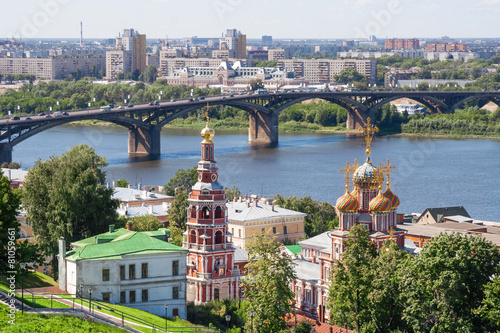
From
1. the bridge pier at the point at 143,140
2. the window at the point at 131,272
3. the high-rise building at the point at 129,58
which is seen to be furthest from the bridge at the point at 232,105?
the high-rise building at the point at 129,58

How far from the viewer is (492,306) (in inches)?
679

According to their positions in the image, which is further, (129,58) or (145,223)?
(129,58)

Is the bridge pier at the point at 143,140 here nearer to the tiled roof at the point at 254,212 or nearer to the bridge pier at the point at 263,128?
the bridge pier at the point at 263,128

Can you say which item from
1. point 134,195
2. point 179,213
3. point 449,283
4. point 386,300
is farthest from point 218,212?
point 134,195

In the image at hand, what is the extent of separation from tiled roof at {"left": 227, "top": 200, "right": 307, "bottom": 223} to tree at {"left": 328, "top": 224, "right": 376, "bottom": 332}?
11.0m

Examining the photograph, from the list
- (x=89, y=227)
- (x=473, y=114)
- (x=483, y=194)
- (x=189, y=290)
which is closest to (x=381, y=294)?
(x=189, y=290)

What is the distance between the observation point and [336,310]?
65.1ft

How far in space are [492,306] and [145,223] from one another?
43.1 feet

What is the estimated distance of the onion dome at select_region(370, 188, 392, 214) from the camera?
23.5m

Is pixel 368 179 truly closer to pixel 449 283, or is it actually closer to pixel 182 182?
pixel 449 283

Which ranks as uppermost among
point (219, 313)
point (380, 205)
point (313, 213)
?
point (380, 205)

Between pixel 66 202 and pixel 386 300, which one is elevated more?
pixel 66 202

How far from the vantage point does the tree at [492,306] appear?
1694cm

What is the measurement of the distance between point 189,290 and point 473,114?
57.8 meters
